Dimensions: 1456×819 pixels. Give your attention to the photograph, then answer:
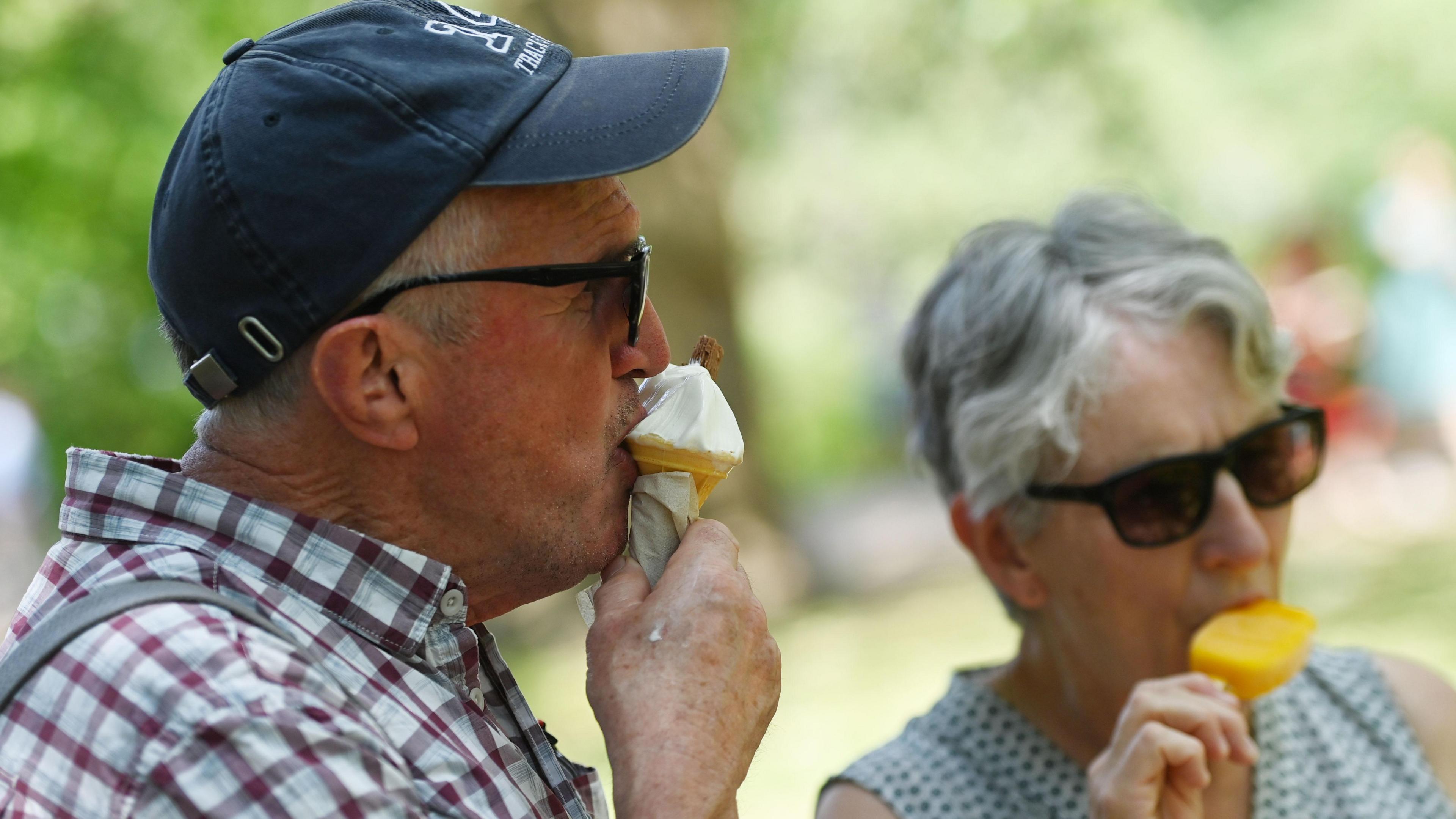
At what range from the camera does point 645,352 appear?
1.67m

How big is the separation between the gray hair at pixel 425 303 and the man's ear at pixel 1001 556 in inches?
57.6

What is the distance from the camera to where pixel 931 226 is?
1711cm

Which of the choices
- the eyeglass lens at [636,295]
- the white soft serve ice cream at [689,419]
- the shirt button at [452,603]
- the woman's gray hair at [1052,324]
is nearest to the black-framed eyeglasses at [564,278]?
the eyeglass lens at [636,295]

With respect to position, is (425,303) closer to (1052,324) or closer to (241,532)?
(241,532)

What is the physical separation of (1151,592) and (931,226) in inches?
593

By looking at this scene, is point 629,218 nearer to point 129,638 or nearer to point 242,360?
point 242,360

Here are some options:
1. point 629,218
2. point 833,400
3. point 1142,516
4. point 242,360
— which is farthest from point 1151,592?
point 833,400

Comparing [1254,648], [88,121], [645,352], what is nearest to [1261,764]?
[1254,648]

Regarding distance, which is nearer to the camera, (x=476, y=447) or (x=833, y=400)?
(x=476, y=447)

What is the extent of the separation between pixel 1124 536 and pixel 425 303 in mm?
1515

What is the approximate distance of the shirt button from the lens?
1505 mm

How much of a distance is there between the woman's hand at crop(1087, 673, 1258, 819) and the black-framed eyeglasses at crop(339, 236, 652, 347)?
1.15 metres

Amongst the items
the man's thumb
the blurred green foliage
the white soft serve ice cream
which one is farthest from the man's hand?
the blurred green foliage

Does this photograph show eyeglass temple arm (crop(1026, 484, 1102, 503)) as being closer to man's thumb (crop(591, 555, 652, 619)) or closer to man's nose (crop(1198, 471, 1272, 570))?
man's nose (crop(1198, 471, 1272, 570))
